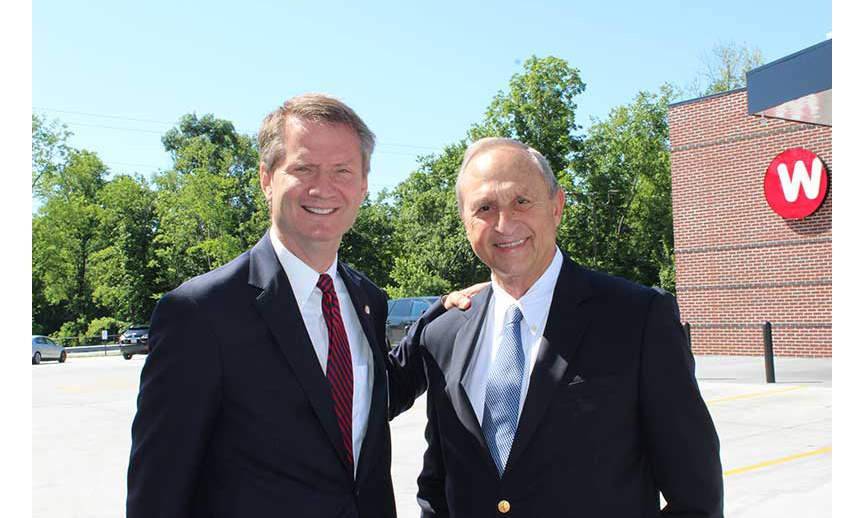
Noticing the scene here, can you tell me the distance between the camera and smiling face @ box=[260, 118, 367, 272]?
2.65 meters

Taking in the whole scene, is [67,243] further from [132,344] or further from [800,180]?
[800,180]

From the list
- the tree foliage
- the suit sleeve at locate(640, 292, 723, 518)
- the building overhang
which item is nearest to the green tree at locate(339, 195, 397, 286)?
the tree foliage

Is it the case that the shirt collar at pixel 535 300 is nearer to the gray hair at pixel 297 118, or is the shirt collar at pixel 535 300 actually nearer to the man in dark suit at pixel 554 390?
the man in dark suit at pixel 554 390

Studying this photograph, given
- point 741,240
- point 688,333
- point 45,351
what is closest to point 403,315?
point 688,333

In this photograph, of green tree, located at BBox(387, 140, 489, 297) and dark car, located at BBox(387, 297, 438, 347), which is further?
green tree, located at BBox(387, 140, 489, 297)

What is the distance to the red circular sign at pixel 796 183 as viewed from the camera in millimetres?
16547

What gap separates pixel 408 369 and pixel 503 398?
2.32ft

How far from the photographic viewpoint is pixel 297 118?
8.71 ft

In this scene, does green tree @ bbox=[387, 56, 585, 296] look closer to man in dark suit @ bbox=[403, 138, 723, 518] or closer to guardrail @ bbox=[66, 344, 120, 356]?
guardrail @ bbox=[66, 344, 120, 356]

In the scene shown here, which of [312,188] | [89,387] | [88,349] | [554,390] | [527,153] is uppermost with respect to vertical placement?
[527,153]

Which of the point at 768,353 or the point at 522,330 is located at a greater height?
the point at 522,330

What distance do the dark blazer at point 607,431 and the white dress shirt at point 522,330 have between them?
0.23 ft

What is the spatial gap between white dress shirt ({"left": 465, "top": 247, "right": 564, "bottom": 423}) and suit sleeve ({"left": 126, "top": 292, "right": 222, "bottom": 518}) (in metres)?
0.85

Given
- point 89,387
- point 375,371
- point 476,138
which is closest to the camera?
point 375,371
